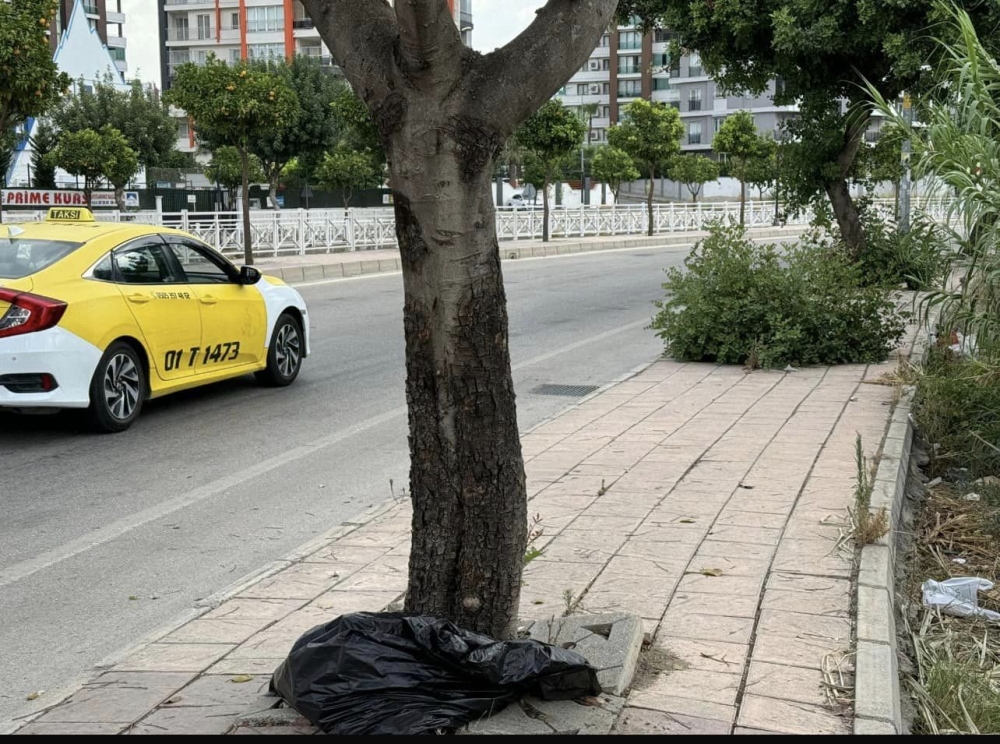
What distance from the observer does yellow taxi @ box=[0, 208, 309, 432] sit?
8328 mm

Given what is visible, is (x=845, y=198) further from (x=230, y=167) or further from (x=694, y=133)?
(x=694, y=133)

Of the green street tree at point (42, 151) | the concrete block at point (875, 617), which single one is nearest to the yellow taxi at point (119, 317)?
the concrete block at point (875, 617)

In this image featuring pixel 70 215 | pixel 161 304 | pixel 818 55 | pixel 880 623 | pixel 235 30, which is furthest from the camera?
pixel 235 30

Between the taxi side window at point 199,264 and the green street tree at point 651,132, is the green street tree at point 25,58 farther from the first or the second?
the green street tree at point 651,132

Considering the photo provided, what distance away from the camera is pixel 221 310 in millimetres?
10000

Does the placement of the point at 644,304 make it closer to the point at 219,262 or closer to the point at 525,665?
the point at 219,262

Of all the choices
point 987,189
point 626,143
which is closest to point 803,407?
point 987,189

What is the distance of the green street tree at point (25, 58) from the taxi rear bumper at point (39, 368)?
1220 centimetres

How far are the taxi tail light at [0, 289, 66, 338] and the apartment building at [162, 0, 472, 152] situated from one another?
75.8 metres

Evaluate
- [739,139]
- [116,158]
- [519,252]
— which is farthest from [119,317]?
[739,139]

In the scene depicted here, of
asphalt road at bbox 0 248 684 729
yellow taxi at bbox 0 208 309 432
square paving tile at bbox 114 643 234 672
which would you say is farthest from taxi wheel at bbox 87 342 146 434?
square paving tile at bbox 114 643 234 672

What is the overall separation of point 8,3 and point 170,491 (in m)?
14.7

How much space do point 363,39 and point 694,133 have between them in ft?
318

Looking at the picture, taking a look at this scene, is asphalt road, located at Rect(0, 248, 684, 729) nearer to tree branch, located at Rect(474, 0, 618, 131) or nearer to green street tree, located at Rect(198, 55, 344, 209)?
tree branch, located at Rect(474, 0, 618, 131)
